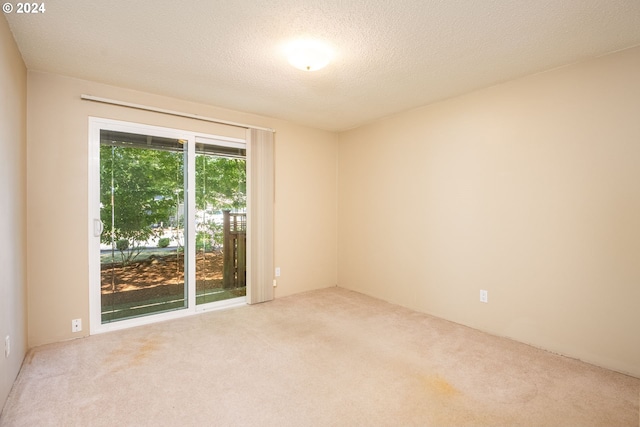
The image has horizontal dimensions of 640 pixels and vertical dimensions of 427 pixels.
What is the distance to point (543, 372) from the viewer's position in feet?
7.91

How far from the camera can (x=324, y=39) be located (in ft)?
7.50

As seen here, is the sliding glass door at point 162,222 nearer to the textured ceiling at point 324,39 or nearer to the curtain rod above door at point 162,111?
the curtain rod above door at point 162,111

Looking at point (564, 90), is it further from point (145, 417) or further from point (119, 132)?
point (119, 132)

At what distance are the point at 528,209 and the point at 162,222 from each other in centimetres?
381

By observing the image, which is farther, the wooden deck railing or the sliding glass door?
the wooden deck railing

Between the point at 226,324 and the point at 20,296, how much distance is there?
1.73m

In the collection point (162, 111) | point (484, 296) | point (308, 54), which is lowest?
A: point (484, 296)

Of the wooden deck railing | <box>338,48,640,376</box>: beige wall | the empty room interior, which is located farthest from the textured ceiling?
the wooden deck railing

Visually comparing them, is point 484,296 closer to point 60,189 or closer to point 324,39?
point 324,39

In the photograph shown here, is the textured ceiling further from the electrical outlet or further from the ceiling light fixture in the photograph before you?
the electrical outlet

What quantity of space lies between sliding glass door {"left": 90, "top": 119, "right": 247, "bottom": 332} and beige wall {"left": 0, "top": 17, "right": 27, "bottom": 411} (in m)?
0.56

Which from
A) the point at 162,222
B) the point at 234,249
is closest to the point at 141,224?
the point at 162,222

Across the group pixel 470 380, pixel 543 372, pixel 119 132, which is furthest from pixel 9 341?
pixel 543 372

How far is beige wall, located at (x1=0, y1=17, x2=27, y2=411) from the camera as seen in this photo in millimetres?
1995
